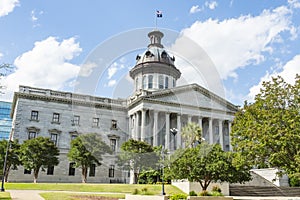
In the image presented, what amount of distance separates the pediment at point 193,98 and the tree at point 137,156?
38.2 ft

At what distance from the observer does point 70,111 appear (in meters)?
52.7

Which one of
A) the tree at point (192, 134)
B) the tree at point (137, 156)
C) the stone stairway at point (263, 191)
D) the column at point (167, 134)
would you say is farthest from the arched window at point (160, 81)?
the stone stairway at point (263, 191)

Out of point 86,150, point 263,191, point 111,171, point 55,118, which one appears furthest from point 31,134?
point 263,191

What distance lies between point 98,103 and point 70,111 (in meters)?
5.24

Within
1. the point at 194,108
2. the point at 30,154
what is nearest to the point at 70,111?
the point at 30,154

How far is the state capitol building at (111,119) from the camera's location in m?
48.9

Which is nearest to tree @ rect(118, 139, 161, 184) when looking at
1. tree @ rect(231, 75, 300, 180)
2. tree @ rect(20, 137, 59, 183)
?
tree @ rect(20, 137, 59, 183)

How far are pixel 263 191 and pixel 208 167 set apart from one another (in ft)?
42.9

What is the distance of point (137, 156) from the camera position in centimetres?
4059

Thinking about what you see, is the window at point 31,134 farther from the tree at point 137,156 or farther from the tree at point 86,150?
the tree at point 137,156

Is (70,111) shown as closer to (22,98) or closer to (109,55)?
(22,98)

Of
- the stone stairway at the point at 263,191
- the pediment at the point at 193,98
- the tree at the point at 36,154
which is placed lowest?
the stone stairway at the point at 263,191

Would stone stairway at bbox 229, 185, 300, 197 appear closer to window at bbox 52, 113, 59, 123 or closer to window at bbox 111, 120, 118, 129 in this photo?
window at bbox 111, 120, 118, 129

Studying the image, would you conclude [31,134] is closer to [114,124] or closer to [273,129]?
[114,124]
